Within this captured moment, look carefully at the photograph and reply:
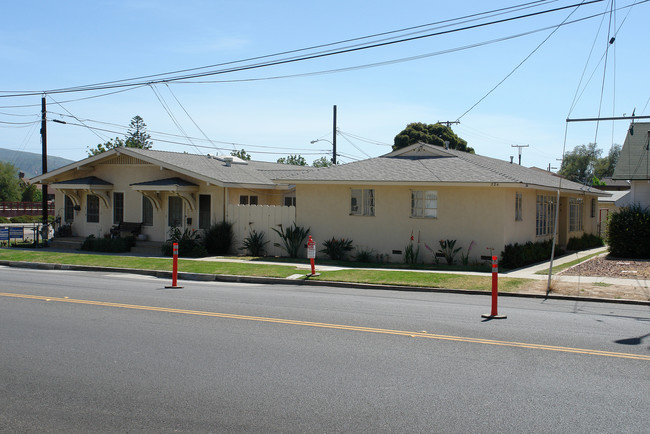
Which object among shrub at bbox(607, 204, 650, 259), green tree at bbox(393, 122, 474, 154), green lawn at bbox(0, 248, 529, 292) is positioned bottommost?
green lawn at bbox(0, 248, 529, 292)

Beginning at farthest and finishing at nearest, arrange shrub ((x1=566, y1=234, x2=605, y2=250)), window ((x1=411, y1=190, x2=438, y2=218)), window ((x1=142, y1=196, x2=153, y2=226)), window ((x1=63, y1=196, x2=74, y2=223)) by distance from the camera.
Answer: window ((x1=63, y1=196, x2=74, y2=223)) < shrub ((x1=566, y1=234, x2=605, y2=250)) < window ((x1=142, y1=196, x2=153, y2=226)) < window ((x1=411, y1=190, x2=438, y2=218))

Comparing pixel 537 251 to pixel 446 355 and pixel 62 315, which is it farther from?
pixel 62 315

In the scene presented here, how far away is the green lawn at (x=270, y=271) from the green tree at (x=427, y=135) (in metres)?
32.4

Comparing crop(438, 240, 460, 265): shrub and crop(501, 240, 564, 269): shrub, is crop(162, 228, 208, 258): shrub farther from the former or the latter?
crop(501, 240, 564, 269): shrub

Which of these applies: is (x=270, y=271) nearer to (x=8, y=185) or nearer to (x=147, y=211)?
(x=147, y=211)

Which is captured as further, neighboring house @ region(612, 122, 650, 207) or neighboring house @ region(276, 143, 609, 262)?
neighboring house @ region(612, 122, 650, 207)

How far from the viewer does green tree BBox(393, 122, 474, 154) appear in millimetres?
49731

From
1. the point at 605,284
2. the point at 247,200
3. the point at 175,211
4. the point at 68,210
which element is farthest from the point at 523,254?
the point at 68,210

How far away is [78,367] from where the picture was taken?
7172mm

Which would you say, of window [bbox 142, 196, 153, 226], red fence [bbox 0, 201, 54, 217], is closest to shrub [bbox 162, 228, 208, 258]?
window [bbox 142, 196, 153, 226]

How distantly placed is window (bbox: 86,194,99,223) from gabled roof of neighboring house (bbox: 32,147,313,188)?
1.52 m

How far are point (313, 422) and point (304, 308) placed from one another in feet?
19.9

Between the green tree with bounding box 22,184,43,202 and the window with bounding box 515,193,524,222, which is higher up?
the green tree with bounding box 22,184,43,202

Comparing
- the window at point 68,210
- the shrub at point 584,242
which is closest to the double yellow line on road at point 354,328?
the window at point 68,210
